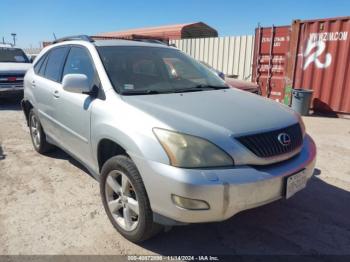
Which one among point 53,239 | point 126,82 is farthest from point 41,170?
point 126,82

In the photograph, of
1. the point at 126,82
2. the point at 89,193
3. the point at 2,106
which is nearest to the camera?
the point at 126,82

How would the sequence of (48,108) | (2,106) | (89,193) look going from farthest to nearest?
(2,106) → (48,108) → (89,193)

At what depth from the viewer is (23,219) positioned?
10.6ft

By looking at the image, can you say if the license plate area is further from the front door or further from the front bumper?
the front door

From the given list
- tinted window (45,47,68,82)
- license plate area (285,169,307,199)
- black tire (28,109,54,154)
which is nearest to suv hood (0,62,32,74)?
black tire (28,109,54,154)

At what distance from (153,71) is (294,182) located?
6.00ft

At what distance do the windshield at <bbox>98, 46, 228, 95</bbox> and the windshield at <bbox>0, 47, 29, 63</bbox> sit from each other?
8503mm

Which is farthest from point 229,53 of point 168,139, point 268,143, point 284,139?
point 168,139

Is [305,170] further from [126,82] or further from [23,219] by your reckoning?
[23,219]

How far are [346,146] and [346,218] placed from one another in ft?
9.59

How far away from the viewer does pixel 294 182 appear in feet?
8.54

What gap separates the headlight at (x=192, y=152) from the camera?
2.26 m

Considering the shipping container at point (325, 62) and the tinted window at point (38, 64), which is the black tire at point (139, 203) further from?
the shipping container at point (325, 62)

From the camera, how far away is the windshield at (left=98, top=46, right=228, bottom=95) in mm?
3143
